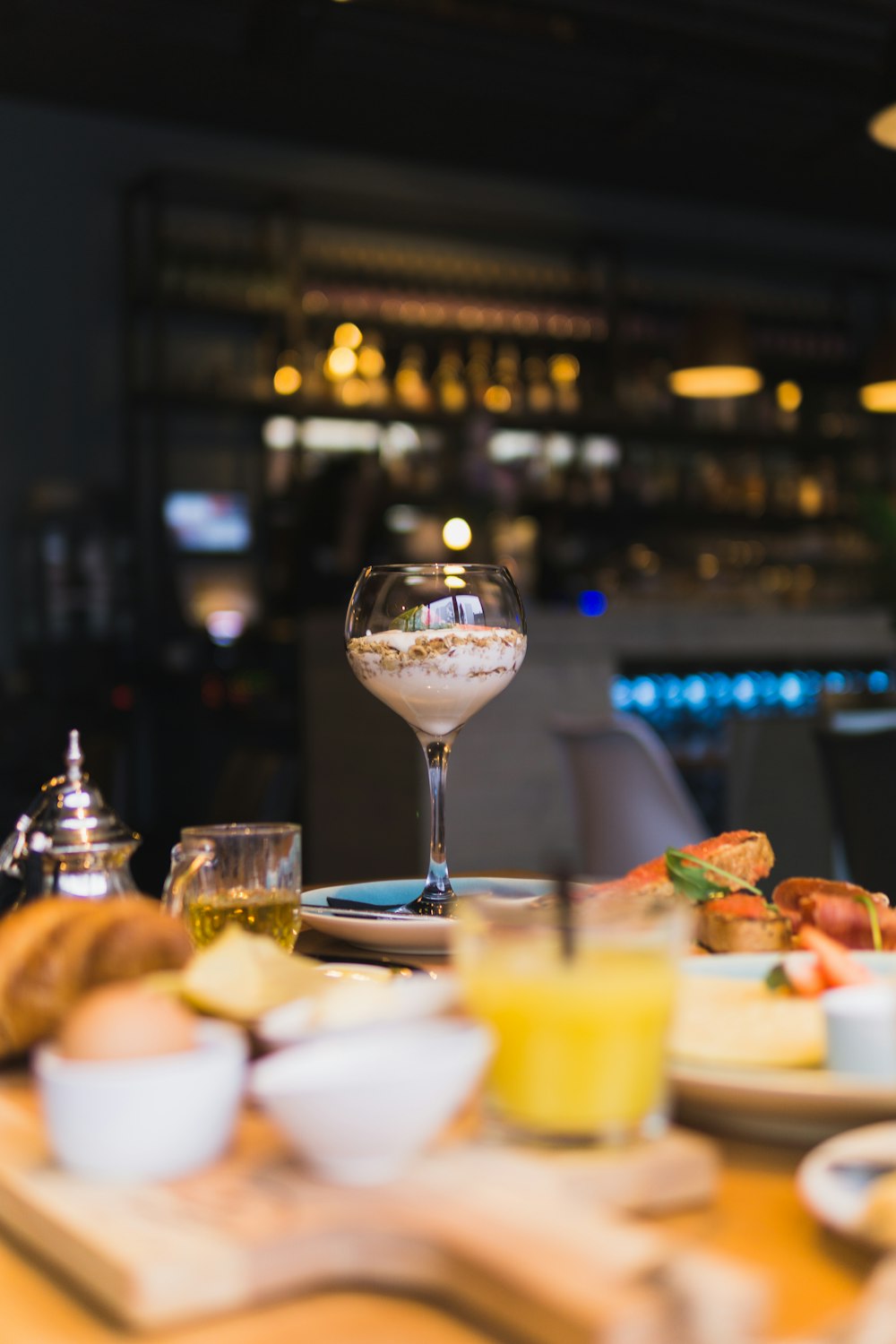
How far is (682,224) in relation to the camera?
27.5 feet

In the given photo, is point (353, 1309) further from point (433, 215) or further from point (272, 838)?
point (433, 215)

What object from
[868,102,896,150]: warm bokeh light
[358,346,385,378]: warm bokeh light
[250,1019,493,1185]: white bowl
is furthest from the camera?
[358,346,385,378]: warm bokeh light

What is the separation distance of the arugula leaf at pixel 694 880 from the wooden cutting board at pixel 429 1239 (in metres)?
0.47

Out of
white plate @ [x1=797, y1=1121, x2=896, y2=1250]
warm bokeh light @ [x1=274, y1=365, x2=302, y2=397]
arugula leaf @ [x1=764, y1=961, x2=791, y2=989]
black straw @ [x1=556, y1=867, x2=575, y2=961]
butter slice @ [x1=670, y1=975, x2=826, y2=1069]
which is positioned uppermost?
warm bokeh light @ [x1=274, y1=365, x2=302, y2=397]

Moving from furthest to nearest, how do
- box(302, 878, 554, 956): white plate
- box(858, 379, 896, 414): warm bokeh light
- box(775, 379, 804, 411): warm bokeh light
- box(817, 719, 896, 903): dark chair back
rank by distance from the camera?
box(775, 379, 804, 411): warm bokeh light
box(858, 379, 896, 414): warm bokeh light
box(817, 719, 896, 903): dark chair back
box(302, 878, 554, 956): white plate

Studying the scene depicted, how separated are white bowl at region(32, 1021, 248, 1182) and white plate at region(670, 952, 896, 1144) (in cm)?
23

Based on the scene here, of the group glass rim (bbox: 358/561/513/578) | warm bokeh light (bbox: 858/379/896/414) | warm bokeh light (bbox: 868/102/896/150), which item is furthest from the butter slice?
warm bokeh light (bbox: 858/379/896/414)

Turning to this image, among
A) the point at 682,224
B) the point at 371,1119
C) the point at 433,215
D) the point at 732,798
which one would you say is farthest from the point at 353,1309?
the point at 682,224

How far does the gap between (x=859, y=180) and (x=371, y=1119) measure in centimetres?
844

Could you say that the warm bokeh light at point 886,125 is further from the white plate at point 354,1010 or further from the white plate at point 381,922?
the white plate at point 354,1010

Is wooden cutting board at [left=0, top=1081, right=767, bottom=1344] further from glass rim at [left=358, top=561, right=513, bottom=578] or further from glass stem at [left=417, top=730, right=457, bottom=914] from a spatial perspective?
glass rim at [left=358, top=561, right=513, bottom=578]

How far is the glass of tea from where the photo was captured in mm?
1036

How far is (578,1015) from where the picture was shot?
0.60m

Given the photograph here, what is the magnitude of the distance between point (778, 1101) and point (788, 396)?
8.35 m
